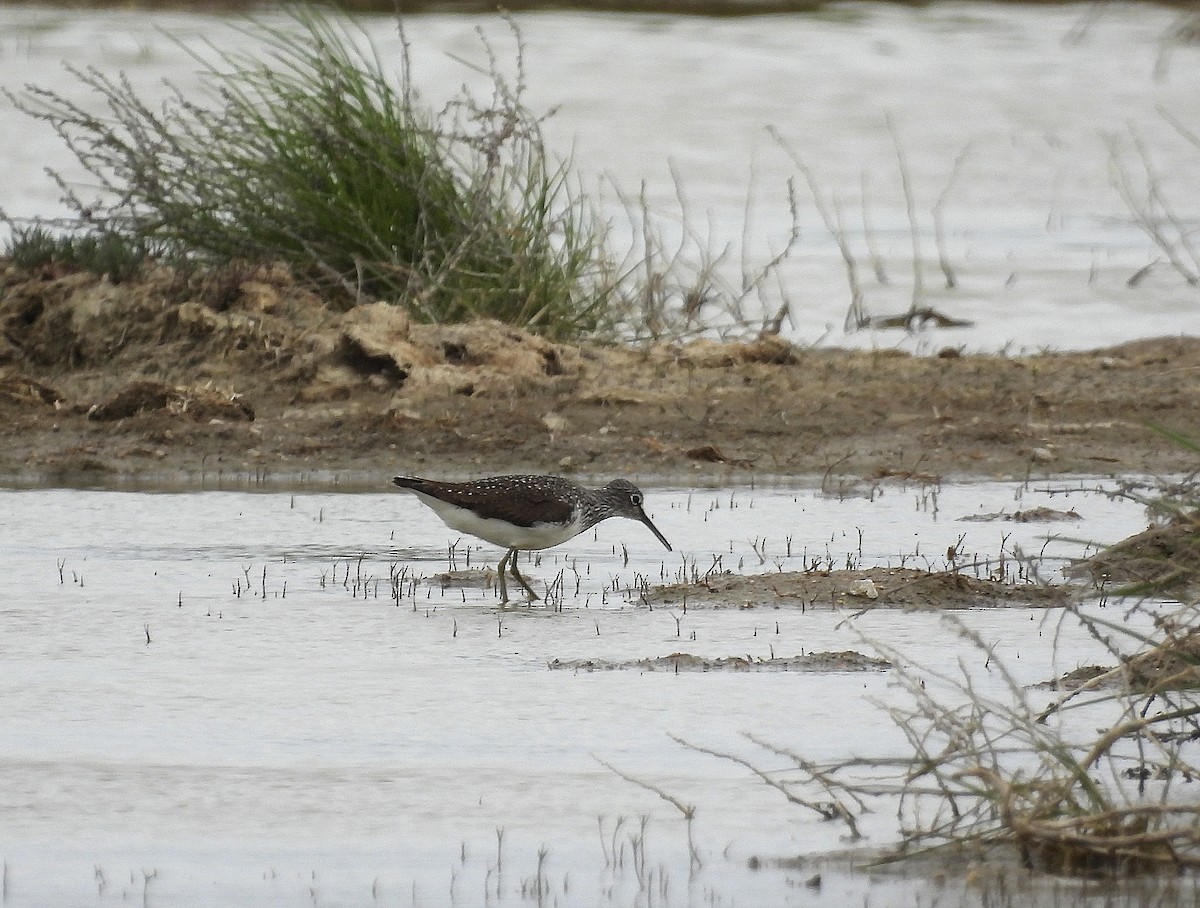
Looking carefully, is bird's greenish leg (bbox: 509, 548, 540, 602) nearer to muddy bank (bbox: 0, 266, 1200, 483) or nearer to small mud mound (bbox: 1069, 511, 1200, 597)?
small mud mound (bbox: 1069, 511, 1200, 597)

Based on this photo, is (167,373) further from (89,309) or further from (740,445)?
(740,445)

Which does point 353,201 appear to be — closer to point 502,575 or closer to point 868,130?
point 502,575

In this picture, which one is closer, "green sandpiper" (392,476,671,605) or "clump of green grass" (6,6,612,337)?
"green sandpiper" (392,476,671,605)

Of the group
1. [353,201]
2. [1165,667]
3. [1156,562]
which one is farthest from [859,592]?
[353,201]

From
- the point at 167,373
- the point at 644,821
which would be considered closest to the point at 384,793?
the point at 644,821

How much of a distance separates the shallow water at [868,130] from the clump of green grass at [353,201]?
95cm

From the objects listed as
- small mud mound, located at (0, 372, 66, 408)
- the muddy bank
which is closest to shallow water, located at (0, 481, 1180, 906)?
the muddy bank

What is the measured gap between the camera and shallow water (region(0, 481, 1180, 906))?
19.4 feet

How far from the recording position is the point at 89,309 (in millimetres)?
14938

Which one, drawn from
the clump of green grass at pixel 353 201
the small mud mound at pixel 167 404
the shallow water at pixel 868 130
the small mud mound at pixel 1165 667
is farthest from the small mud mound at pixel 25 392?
the small mud mound at pixel 1165 667

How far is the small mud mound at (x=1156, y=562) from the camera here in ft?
21.3

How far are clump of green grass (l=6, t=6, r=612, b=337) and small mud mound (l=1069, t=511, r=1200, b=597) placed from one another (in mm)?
6653

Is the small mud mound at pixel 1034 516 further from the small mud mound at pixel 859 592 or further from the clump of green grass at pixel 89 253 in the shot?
the clump of green grass at pixel 89 253

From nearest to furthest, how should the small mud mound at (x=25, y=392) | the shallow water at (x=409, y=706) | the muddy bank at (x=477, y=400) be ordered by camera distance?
the shallow water at (x=409, y=706), the muddy bank at (x=477, y=400), the small mud mound at (x=25, y=392)
